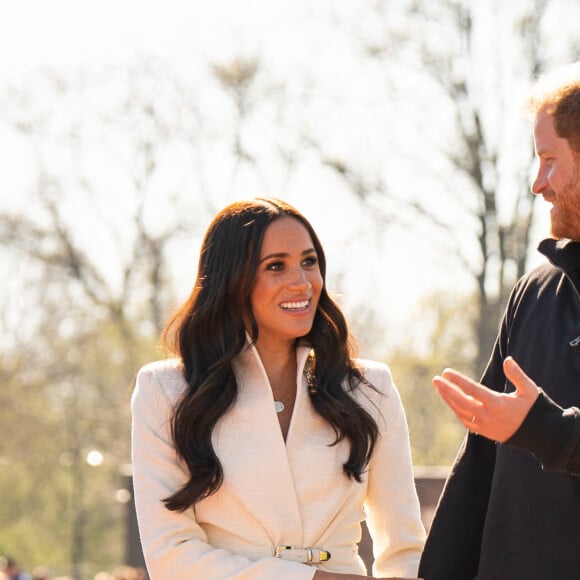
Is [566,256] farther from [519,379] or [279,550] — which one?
[279,550]

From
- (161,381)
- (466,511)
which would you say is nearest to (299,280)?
(161,381)

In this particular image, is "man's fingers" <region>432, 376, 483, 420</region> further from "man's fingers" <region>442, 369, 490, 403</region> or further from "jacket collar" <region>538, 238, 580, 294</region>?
"jacket collar" <region>538, 238, 580, 294</region>

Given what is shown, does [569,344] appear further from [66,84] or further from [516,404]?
[66,84]

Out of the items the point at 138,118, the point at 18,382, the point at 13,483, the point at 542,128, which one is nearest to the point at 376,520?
the point at 542,128

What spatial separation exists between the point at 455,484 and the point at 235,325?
96 centimetres

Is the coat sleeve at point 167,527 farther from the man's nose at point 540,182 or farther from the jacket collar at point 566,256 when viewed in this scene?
the man's nose at point 540,182

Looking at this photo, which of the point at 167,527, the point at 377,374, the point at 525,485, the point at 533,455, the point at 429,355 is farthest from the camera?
the point at 429,355

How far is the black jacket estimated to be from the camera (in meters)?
3.78

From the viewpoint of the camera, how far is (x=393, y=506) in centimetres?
451

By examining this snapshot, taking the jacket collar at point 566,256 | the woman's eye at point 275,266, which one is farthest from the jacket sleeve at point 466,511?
the woman's eye at point 275,266

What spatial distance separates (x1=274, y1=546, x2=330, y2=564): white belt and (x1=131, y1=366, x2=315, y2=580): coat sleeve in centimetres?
8

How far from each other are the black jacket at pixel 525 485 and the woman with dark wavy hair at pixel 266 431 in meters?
0.38

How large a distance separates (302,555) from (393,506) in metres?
0.36

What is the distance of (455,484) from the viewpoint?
4.14 m
